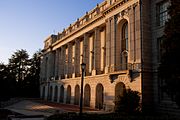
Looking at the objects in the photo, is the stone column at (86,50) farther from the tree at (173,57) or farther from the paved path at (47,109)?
the tree at (173,57)

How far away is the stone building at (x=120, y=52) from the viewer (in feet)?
77.2

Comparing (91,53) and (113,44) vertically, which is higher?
(91,53)

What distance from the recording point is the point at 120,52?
28109 millimetres

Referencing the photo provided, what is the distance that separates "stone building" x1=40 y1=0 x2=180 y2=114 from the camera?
2353cm

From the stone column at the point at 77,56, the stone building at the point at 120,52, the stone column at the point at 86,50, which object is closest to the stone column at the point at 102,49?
the stone building at the point at 120,52

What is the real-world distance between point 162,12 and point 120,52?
6.88 meters

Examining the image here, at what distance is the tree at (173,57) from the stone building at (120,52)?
24.2 ft

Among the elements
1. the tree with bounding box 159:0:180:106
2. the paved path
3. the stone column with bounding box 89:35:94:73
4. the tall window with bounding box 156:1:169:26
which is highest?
the tall window with bounding box 156:1:169:26

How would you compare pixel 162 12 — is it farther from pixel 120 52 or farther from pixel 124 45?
pixel 120 52

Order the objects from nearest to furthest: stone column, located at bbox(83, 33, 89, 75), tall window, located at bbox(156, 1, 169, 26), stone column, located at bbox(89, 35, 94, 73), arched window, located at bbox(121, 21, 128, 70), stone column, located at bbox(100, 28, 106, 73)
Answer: tall window, located at bbox(156, 1, 169, 26), arched window, located at bbox(121, 21, 128, 70), stone column, located at bbox(100, 28, 106, 73), stone column, located at bbox(89, 35, 94, 73), stone column, located at bbox(83, 33, 89, 75)

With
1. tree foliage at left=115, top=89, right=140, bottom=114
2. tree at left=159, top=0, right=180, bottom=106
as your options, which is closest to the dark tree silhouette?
tree foliage at left=115, top=89, right=140, bottom=114

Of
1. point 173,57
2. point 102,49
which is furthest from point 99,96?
point 173,57

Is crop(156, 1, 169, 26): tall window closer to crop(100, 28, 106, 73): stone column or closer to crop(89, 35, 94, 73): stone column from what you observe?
crop(100, 28, 106, 73): stone column

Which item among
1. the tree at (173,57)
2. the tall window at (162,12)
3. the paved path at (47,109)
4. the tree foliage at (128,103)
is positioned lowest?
the paved path at (47,109)
